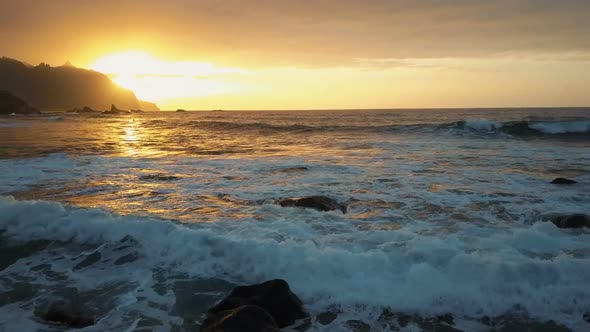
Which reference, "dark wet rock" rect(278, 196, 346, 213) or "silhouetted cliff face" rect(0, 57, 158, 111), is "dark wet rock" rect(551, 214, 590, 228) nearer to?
"dark wet rock" rect(278, 196, 346, 213)

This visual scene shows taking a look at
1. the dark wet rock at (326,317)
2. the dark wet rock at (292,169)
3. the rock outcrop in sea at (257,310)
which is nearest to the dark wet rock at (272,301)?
the rock outcrop in sea at (257,310)

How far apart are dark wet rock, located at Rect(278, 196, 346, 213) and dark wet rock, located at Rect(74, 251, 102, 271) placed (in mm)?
3894

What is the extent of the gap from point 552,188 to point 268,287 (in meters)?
9.50

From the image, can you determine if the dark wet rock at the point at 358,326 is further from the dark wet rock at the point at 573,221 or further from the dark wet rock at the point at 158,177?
the dark wet rock at the point at 158,177

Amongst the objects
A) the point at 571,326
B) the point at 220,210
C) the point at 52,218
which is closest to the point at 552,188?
the point at 571,326

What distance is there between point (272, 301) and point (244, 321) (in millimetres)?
738

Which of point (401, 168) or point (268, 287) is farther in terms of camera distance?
point (401, 168)

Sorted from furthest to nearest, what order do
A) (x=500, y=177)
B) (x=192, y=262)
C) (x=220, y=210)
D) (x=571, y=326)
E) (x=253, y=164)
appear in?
(x=253, y=164) < (x=500, y=177) < (x=220, y=210) < (x=192, y=262) < (x=571, y=326)

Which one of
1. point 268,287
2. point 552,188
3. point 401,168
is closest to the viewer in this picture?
point 268,287

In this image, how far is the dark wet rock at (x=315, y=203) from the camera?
8.93 m

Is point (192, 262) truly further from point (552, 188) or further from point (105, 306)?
point (552, 188)

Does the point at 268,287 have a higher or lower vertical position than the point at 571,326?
higher

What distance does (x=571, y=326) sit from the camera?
4.55m

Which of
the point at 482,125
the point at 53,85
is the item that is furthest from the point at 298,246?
the point at 53,85
